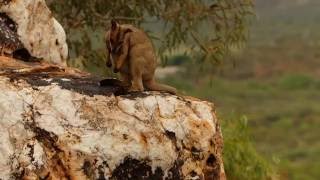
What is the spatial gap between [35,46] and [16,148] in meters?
2.60

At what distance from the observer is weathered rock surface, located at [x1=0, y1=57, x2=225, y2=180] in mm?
6691

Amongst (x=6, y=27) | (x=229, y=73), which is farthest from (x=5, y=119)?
(x=229, y=73)

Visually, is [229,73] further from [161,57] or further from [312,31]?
[161,57]

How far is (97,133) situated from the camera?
22.6 feet

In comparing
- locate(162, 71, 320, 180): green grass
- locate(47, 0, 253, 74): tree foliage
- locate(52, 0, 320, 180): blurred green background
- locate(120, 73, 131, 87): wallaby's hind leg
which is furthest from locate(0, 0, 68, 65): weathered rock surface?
locate(47, 0, 253, 74): tree foliage

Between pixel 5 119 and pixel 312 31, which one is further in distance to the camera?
pixel 312 31

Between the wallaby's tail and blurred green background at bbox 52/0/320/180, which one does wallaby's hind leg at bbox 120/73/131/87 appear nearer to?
the wallaby's tail

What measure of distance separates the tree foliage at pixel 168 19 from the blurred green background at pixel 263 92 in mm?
150

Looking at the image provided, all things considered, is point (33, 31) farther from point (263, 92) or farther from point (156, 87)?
point (263, 92)

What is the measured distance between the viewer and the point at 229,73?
69875 mm

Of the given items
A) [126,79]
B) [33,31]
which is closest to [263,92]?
[33,31]

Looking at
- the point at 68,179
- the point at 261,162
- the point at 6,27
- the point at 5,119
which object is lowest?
the point at 261,162

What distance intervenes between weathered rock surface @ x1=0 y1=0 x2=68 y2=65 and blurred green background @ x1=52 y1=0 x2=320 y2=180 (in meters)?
2.89

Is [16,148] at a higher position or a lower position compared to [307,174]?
higher
